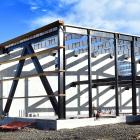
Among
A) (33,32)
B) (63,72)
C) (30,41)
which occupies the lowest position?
(63,72)

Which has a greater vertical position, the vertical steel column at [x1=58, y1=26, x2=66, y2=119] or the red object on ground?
the vertical steel column at [x1=58, y1=26, x2=66, y2=119]

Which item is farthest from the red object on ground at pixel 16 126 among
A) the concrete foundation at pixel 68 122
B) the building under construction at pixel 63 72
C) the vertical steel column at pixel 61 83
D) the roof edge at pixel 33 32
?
the roof edge at pixel 33 32

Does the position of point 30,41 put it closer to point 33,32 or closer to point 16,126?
point 33,32

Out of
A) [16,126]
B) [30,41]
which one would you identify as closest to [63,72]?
[16,126]

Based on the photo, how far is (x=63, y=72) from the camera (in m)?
24.5

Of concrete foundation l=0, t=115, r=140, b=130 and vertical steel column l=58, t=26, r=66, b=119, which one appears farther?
vertical steel column l=58, t=26, r=66, b=119

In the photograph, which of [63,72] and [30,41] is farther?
[30,41]

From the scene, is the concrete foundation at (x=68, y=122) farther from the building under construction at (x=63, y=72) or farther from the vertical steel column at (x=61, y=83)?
the building under construction at (x=63, y=72)

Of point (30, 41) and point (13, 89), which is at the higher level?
point (30, 41)

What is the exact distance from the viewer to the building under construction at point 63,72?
25725 mm

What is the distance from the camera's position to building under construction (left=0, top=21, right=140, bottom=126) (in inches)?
1013

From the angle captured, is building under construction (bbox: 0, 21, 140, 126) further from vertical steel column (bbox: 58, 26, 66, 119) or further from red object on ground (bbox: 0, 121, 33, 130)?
red object on ground (bbox: 0, 121, 33, 130)

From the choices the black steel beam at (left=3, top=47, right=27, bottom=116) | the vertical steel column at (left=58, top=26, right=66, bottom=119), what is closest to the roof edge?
the vertical steel column at (left=58, top=26, right=66, bottom=119)

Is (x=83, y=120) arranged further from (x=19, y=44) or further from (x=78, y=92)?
(x=78, y=92)
